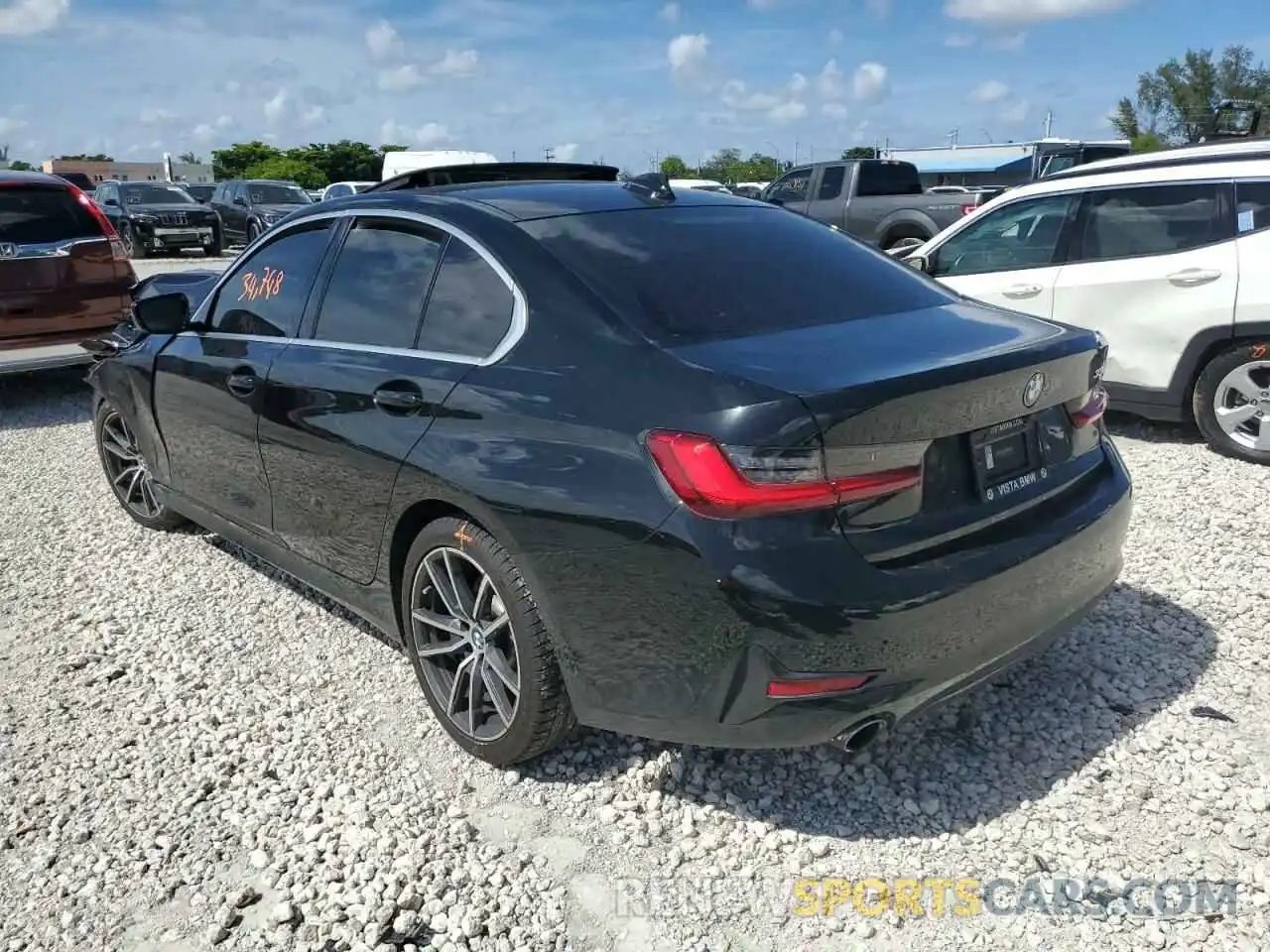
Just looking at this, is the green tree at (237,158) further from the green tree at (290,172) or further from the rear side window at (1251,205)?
the rear side window at (1251,205)

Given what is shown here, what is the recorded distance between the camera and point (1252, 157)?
6023 mm

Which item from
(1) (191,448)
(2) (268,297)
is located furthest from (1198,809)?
(1) (191,448)

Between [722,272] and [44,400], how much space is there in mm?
7711

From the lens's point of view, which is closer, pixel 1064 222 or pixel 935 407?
pixel 935 407

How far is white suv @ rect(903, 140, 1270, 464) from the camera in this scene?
593 centimetres

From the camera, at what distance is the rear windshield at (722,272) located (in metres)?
2.86

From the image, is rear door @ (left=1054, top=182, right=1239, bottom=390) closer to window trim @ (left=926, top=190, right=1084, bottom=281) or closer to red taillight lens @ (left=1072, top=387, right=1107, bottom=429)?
window trim @ (left=926, top=190, right=1084, bottom=281)

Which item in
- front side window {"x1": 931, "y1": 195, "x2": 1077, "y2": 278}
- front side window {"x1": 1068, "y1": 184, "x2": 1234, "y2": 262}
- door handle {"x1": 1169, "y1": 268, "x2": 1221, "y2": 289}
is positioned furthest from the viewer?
front side window {"x1": 931, "y1": 195, "x2": 1077, "y2": 278}

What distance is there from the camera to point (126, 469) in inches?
214

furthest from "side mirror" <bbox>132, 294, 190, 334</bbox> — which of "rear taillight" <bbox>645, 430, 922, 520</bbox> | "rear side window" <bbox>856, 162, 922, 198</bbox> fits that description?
"rear side window" <bbox>856, 162, 922, 198</bbox>

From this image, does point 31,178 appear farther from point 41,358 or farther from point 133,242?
point 133,242

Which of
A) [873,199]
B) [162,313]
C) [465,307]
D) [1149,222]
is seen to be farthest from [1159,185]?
[873,199]

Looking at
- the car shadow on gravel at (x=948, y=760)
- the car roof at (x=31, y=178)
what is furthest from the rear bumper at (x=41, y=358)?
the car shadow on gravel at (x=948, y=760)

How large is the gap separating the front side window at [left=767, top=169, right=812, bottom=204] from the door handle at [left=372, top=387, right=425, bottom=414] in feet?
43.3
